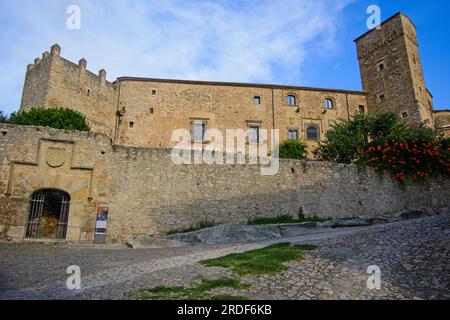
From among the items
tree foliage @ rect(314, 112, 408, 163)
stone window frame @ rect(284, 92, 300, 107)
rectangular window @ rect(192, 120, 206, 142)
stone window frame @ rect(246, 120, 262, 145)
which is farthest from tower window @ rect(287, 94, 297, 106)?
tree foliage @ rect(314, 112, 408, 163)

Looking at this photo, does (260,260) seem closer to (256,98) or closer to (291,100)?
(256,98)

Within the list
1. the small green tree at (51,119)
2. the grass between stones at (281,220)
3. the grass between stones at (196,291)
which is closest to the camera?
the grass between stones at (196,291)

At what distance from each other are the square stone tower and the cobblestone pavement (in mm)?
24082

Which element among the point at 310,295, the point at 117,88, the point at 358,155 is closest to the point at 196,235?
the point at 310,295

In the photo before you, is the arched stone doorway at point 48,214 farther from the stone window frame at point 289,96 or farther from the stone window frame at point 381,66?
the stone window frame at point 381,66

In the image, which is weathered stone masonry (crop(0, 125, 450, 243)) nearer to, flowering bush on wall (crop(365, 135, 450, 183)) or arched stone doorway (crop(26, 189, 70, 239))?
arched stone doorway (crop(26, 189, 70, 239))

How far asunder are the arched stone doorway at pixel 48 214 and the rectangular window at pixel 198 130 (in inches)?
597

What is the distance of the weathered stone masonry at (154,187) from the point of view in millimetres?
12570

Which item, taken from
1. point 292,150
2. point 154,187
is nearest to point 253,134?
point 292,150

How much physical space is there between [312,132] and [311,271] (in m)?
25.5

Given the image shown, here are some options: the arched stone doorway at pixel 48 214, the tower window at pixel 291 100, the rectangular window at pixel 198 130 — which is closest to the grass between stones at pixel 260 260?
the arched stone doorway at pixel 48 214

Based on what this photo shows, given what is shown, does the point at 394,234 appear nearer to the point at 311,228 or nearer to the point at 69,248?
the point at 311,228

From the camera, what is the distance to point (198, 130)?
28281mm

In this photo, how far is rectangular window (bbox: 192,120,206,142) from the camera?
92.4 feet
